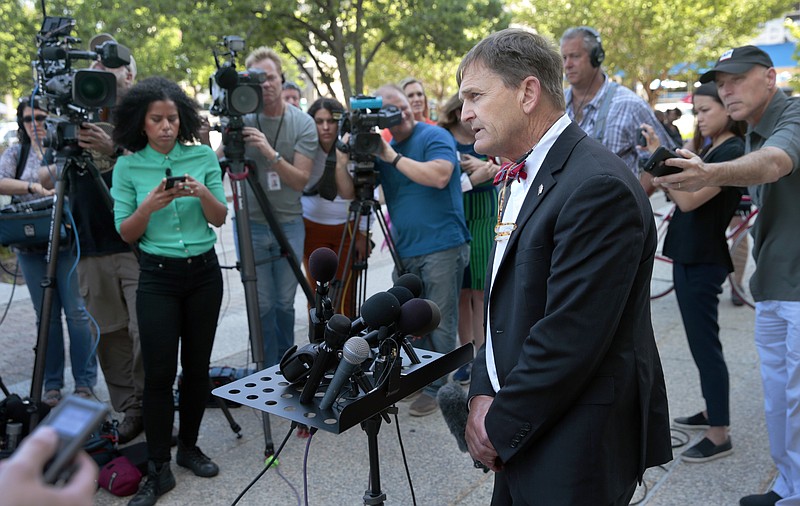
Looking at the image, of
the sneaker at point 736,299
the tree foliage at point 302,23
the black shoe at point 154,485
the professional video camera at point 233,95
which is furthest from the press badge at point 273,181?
the tree foliage at point 302,23

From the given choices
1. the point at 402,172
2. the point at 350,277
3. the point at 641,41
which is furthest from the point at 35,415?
the point at 641,41

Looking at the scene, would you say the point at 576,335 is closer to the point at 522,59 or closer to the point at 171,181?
the point at 522,59

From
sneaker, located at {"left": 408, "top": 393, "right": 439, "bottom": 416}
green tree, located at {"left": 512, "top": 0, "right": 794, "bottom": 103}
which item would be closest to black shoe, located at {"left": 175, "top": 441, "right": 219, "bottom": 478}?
sneaker, located at {"left": 408, "top": 393, "right": 439, "bottom": 416}

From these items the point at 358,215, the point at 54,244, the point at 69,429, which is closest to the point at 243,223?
the point at 358,215

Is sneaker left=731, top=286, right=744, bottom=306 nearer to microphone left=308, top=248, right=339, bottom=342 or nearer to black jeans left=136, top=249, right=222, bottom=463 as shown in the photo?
black jeans left=136, top=249, right=222, bottom=463

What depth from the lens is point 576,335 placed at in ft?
5.11

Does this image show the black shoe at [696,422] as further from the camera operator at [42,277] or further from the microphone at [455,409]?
the camera operator at [42,277]

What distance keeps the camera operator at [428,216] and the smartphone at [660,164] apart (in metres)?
1.64

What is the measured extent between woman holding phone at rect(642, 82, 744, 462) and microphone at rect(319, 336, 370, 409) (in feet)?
8.01

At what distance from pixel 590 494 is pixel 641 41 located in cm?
2320

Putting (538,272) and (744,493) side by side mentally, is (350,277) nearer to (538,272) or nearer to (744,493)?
(744,493)

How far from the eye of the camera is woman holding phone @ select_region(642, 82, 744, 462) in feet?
11.7

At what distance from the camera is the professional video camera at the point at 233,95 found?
3.61m

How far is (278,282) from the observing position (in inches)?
176
